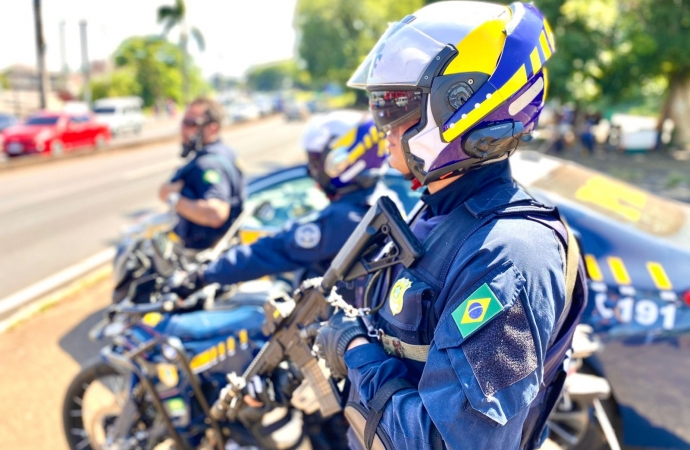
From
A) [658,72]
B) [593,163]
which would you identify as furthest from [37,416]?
[658,72]

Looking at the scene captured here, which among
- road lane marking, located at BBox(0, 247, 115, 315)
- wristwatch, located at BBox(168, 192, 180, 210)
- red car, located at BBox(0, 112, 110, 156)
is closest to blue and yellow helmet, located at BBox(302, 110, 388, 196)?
wristwatch, located at BBox(168, 192, 180, 210)

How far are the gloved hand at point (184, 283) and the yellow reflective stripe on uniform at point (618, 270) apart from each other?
6.64ft

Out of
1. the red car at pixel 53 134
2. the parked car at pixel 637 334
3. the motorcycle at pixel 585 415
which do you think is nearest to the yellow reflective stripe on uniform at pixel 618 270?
the parked car at pixel 637 334

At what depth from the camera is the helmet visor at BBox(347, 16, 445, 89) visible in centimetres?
151

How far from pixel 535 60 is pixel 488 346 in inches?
31.2

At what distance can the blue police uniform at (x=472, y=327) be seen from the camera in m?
1.21

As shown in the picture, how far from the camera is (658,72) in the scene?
16.2 metres

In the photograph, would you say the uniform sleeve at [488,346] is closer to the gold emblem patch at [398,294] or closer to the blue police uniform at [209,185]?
the gold emblem patch at [398,294]

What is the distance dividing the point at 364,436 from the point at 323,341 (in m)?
0.30

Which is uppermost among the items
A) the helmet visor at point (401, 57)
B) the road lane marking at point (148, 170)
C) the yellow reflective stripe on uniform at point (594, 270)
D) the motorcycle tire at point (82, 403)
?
the helmet visor at point (401, 57)

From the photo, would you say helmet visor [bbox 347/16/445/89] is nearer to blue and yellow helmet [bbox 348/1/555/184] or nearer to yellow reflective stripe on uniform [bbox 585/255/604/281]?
blue and yellow helmet [bbox 348/1/555/184]

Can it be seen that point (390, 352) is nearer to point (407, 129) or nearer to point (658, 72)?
point (407, 129)

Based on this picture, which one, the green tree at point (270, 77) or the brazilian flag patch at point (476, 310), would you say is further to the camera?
the green tree at point (270, 77)

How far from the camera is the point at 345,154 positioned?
8.83 ft
